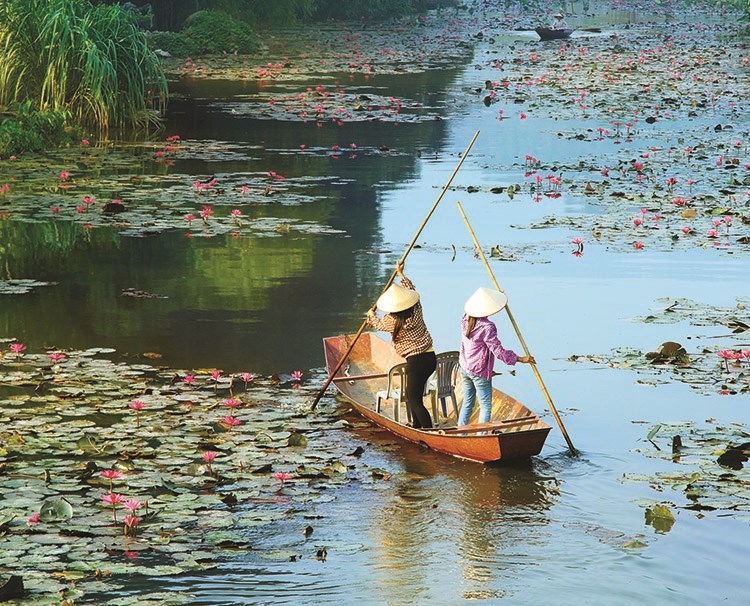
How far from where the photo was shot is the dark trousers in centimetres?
964

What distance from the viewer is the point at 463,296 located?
1332 cm

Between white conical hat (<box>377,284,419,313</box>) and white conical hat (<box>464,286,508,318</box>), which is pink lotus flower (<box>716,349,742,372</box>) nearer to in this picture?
white conical hat (<box>464,286,508,318</box>)

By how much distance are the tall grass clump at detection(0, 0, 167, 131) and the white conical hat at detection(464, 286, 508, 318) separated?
14341mm

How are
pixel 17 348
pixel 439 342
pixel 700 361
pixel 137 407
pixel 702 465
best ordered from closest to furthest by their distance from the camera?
pixel 702 465 → pixel 137 407 → pixel 17 348 → pixel 700 361 → pixel 439 342

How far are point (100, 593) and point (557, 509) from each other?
113 inches

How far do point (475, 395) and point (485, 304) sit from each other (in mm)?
739

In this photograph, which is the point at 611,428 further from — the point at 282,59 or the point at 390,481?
the point at 282,59

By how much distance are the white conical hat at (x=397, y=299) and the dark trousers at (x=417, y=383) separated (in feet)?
1.28

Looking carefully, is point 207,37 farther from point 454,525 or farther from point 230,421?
point 454,525

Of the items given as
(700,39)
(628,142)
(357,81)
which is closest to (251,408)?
(628,142)

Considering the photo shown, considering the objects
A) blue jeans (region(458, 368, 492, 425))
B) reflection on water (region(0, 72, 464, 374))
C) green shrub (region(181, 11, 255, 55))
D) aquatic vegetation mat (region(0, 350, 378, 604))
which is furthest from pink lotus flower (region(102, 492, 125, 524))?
green shrub (region(181, 11, 255, 55))

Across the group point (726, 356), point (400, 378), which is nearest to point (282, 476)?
point (400, 378)

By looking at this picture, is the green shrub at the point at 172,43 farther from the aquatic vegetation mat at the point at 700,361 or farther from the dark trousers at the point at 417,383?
the dark trousers at the point at 417,383

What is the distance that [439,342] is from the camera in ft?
38.5
